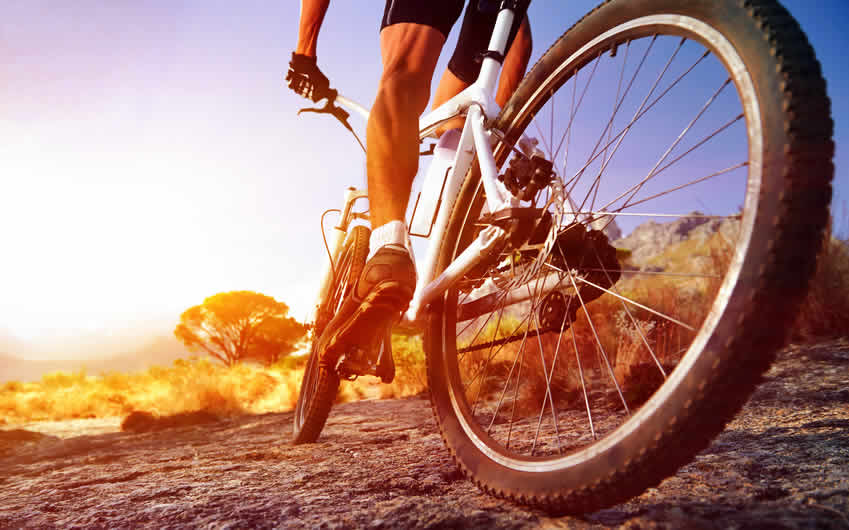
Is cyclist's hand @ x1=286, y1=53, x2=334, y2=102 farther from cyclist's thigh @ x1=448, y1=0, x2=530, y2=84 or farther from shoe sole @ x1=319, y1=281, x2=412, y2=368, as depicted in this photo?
shoe sole @ x1=319, y1=281, x2=412, y2=368

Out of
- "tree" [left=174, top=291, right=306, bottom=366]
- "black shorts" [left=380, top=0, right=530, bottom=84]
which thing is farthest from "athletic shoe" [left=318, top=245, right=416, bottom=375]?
"tree" [left=174, top=291, right=306, bottom=366]

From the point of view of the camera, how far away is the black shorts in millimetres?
1553

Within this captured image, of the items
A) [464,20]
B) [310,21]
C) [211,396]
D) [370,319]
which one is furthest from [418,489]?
[211,396]

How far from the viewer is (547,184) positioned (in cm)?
121

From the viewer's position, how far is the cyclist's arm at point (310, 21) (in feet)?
6.49

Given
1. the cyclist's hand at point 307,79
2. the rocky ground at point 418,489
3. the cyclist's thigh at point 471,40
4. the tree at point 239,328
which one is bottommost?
the rocky ground at point 418,489

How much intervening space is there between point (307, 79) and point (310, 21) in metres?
0.29

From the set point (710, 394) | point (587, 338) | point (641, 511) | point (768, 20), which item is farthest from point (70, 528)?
point (587, 338)

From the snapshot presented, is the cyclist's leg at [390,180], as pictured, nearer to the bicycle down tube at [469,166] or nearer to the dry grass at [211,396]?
the bicycle down tube at [469,166]

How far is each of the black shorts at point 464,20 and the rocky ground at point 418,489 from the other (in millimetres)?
1367

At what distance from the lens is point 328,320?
2.21 metres

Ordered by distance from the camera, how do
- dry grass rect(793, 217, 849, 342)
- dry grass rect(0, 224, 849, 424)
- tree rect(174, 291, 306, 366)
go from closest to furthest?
dry grass rect(0, 224, 849, 424), dry grass rect(793, 217, 849, 342), tree rect(174, 291, 306, 366)

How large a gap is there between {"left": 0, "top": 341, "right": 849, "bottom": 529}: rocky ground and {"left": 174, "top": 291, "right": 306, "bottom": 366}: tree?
2230cm

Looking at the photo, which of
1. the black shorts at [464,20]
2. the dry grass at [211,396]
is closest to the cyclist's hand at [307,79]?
the black shorts at [464,20]
